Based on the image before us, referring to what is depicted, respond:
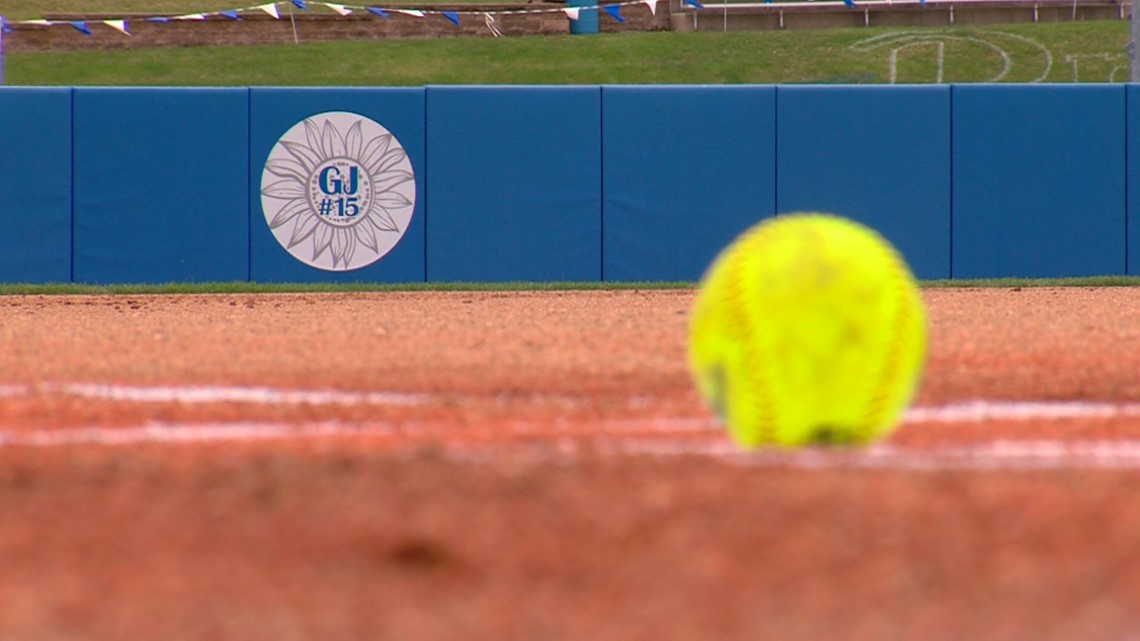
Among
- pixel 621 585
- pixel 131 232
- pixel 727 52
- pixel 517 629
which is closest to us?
pixel 517 629

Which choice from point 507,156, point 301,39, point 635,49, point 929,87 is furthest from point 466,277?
point 301,39

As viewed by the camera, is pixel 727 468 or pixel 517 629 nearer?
pixel 517 629

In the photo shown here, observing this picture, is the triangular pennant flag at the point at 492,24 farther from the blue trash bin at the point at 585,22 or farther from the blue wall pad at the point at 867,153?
A: the blue wall pad at the point at 867,153

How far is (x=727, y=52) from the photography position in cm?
2634

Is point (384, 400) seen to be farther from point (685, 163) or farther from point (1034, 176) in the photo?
point (1034, 176)

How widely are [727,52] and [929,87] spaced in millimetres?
13877

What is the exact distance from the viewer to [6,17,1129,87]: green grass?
79.6 feet

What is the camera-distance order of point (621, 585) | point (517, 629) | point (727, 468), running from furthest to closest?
point (727, 468) → point (621, 585) → point (517, 629)

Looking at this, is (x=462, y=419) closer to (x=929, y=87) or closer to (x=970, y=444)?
(x=970, y=444)

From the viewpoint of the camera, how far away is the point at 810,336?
3234mm

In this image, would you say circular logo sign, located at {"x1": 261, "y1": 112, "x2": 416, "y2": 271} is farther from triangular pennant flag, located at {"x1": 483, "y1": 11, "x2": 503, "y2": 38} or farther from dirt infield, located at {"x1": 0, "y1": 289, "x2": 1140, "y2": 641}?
triangular pennant flag, located at {"x1": 483, "y1": 11, "x2": 503, "y2": 38}

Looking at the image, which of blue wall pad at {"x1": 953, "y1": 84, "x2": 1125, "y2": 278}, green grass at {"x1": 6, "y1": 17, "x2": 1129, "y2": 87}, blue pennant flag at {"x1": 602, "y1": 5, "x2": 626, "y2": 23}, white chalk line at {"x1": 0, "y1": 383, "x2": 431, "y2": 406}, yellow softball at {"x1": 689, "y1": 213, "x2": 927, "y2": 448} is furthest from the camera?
blue pennant flag at {"x1": 602, "y1": 5, "x2": 626, "y2": 23}

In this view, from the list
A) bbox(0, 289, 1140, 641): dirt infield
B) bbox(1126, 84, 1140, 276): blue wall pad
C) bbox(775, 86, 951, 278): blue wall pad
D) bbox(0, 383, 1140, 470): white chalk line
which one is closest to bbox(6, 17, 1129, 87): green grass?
bbox(1126, 84, 1140, 276): blue wall pad

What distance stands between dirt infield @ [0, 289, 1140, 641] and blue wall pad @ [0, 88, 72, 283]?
7.85m
